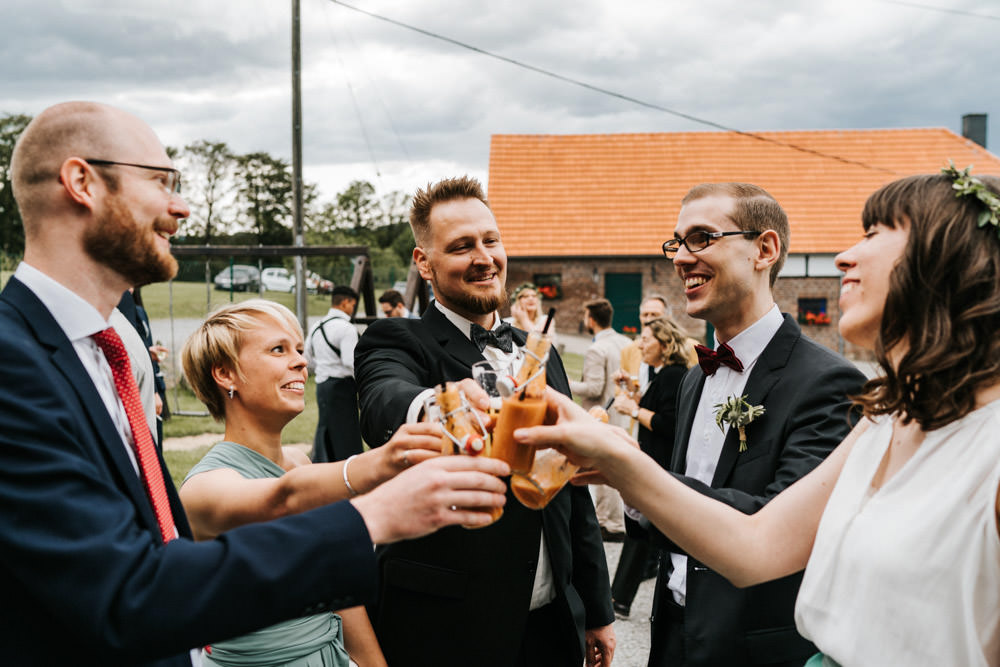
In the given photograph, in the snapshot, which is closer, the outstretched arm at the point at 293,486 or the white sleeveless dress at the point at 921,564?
the white sleeveless dress at the point at 921,564

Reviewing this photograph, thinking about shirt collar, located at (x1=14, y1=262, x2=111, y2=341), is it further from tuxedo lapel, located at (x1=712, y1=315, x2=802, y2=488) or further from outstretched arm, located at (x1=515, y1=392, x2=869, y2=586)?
tuxedo lapel, located at (x1=712, y1=315, x2=802, y2=488)

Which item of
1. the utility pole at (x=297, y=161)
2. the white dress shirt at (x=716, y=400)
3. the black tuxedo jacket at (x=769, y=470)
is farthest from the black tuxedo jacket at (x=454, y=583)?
the utility pole at (x=297, y=161)

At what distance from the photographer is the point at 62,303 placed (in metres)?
1.52

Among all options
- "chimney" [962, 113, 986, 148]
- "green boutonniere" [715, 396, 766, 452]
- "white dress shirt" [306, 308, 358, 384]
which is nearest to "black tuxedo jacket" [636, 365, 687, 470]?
"green boutonniere" [715, 396, 766, 452]

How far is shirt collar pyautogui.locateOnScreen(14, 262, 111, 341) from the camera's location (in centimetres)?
150

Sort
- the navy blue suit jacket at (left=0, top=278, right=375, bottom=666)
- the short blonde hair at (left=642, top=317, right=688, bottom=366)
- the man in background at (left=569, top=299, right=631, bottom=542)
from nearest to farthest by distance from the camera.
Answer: the navy blue suit jacket at (left=0, top=278, right=375, bottom=666)
the short blonde hair at (left=642, top=317, right=688, bottom=366)
the man in background at (left=569, top=299, right=631, bottom=542)

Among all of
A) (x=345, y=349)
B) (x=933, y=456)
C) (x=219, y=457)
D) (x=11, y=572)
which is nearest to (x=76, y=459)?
(x=11, y=572)

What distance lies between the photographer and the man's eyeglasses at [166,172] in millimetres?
1609

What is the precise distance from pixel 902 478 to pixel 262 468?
2.04 meters

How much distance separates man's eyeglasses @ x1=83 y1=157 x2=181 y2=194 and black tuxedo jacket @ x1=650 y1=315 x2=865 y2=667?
1673 mm

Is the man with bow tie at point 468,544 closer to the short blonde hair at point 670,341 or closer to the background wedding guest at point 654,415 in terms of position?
the background wedding guest at point 654,415

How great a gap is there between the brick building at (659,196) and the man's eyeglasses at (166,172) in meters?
21.4

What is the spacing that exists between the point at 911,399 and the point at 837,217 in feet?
83.0

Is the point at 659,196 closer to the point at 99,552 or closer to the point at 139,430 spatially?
the point at 139,430
